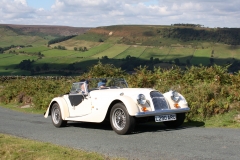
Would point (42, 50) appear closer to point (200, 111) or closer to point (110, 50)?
point (110, 50)

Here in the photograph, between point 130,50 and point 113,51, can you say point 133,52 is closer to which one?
point 130,50

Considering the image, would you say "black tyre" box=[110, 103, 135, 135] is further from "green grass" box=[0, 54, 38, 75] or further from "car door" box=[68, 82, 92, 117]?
"green grass" box=[0, 54, 38, 75]

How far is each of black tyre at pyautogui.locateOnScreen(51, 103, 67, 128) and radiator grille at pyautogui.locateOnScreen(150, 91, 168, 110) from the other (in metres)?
3.31

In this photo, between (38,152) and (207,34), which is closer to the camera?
(38,152)

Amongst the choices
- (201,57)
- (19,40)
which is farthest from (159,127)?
(19,40)

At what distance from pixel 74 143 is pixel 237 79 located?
23.8ft

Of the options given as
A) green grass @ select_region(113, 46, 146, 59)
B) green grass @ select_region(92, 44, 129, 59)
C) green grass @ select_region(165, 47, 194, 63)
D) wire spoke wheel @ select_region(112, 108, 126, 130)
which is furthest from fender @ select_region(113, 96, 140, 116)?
green grass @ select_region(92, 44, 129, 59)

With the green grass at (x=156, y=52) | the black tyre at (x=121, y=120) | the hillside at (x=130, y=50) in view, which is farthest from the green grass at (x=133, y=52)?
the black tyre at (x=121, y=120)

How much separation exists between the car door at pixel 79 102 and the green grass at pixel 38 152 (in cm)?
296

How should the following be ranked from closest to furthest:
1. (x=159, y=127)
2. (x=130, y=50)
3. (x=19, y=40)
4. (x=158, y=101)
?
(x=158, y=101), (x=159, y=127), (x=130, y=50), (x=19, y=40)

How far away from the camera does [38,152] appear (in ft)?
24.8

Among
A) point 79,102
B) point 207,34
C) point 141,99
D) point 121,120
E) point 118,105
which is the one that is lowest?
point 121,120

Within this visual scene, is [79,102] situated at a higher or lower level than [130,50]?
lower

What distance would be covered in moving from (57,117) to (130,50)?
295 ft
